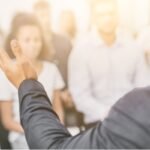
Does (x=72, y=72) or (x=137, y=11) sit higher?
(x=137, y=11)

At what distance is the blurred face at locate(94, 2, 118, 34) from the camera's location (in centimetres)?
131

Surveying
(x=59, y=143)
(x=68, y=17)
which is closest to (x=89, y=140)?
(x=59, y=143)

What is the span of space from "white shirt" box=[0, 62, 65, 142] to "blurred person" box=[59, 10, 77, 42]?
13 centimetres

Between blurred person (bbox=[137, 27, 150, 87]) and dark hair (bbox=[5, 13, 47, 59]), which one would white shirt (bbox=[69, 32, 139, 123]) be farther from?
dark hair (bbox=[5, 13, 47, 59])

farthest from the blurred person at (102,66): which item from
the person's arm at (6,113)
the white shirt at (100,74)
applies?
the person's arm at (6,113)

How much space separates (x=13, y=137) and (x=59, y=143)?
403 mm

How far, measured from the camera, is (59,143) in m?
0.94

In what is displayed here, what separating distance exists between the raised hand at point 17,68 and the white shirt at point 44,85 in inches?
4.3

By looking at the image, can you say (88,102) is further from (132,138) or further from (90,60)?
(132,138)

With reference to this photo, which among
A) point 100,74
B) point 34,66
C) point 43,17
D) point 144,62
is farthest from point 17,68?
point 144,62

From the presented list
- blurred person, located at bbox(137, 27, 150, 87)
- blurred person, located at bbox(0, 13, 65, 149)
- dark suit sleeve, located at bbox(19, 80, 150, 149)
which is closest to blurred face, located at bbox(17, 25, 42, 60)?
blurred person, located at bbox(0, 13, 65, 149)

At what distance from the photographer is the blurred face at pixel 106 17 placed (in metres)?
1.31

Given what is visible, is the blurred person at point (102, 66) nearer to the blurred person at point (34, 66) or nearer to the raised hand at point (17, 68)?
the blurred person at point (34, 66)

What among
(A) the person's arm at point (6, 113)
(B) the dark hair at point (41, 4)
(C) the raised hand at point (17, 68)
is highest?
(B) the dark hair at point (41, 4)
